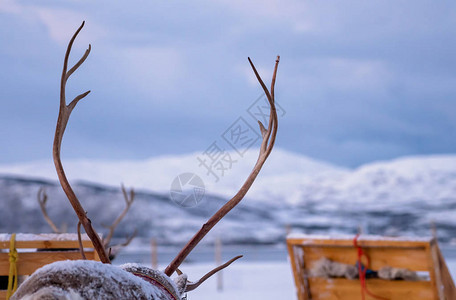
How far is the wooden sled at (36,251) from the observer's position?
1.49 metres

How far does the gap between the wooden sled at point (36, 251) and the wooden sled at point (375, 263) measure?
3.25 ft

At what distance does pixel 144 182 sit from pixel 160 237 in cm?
230

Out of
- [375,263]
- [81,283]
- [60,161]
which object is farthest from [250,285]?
[81,283]

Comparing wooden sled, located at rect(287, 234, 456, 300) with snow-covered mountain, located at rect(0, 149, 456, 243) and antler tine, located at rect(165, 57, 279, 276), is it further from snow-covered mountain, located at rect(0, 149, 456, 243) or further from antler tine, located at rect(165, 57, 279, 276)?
snow-covered mountain, located at rect(0, 149, 456, 243)

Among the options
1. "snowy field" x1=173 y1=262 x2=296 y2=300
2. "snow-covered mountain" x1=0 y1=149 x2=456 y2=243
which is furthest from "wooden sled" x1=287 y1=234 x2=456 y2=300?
"snow-covered mountain" x1=0 y1=149 x2=456 y2=243

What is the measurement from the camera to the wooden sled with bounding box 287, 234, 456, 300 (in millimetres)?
1969

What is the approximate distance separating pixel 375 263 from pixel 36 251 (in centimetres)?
127

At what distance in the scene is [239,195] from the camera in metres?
1.14

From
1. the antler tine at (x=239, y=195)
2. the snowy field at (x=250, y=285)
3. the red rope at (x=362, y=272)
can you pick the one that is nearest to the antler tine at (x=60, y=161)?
the antler tine at (x=239, y=195)

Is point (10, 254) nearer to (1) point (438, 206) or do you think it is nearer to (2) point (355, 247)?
(2) point (355, 247)

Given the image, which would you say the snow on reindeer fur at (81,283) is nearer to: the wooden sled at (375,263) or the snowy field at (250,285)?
the wooden sled at (375,263)

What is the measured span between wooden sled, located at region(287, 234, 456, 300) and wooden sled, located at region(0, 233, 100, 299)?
3.25 feet

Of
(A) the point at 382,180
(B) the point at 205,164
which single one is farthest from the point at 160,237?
(B) the point at 205,164

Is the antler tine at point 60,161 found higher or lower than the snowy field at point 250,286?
higher
